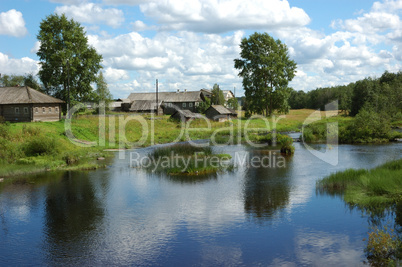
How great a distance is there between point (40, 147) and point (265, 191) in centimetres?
2079

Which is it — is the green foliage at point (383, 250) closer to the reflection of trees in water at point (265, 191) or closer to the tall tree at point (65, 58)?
the reflection of trees in water at point (265, 191)

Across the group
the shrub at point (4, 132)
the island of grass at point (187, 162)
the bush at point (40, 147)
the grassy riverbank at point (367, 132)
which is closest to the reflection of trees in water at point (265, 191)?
the island of grass at point (187, 162)

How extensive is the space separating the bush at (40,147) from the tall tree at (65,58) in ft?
62.4

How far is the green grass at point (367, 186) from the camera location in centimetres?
1884

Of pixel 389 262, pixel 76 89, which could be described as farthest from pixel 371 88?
pixel 389 262

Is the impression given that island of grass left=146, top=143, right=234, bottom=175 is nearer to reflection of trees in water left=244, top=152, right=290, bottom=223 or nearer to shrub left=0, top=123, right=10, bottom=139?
reflection of trees in water left=244, top=152, right=290, bottom=223

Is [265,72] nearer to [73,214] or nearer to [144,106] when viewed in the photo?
[144,106]

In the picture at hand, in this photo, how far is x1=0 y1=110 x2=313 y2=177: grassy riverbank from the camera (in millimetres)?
31406

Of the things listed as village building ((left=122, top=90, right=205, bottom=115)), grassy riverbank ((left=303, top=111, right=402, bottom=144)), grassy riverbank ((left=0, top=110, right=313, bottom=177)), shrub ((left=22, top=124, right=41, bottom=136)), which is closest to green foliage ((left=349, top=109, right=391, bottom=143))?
grassy riverbank ((left=303, top=111, right=402, bottom=144))

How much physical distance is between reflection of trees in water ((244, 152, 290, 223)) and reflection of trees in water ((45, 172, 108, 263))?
7858mm

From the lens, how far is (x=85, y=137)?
145ft

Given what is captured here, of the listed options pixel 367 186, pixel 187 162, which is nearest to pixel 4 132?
pixel 187 162

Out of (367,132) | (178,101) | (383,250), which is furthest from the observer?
(178,101)

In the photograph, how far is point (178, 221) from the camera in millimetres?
17844
